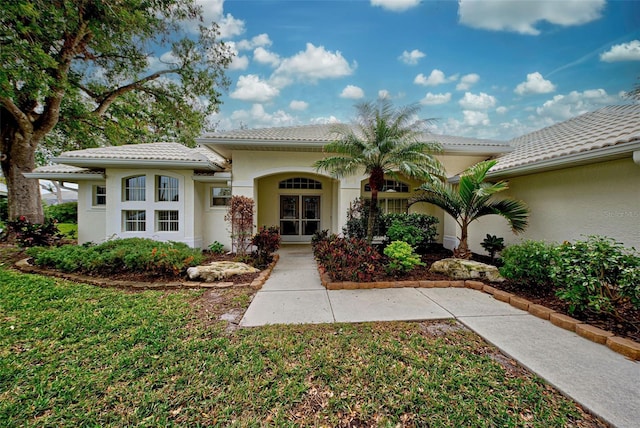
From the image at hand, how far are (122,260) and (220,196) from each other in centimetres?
411

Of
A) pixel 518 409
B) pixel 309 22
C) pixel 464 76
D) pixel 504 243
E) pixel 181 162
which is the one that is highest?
pixel 309 22

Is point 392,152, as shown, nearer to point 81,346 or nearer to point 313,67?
point 81,346

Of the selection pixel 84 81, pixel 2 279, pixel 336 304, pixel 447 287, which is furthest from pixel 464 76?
pixel 84 81

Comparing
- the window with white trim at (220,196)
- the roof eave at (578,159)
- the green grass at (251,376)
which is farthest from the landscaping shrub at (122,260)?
the roof eave at (578,159)

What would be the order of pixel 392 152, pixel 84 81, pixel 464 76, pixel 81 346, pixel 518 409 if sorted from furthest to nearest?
pixel 84 81
pixel 464 76
pixel 392 152
pixel 81 346
pixel 518 409

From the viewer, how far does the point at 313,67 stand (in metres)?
13.0

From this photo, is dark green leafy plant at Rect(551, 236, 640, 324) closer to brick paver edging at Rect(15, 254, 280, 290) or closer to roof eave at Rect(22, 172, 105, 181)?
brick paver edging at Rect(15, 254, 280, 290)

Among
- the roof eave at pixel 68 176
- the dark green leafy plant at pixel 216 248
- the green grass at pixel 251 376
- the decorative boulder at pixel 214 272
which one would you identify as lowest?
the green grass at pixel 251 376

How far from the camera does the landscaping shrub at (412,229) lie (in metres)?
7.63

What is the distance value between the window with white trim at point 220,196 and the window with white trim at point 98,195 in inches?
171

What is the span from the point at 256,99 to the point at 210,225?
1307 centimetres

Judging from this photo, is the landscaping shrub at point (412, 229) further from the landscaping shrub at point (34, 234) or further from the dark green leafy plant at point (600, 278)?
the landscaping shrub at point (34, 234)

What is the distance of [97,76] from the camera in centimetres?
1299

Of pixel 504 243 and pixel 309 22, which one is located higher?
pixel 309 22
